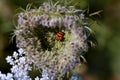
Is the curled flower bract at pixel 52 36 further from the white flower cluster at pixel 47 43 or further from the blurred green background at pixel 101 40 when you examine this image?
the blurred green background at pixel 101 40

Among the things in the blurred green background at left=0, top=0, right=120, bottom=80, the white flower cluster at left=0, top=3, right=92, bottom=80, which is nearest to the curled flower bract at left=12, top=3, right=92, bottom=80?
the white flower cluster at left=0, top=3, right=92, bottom=80

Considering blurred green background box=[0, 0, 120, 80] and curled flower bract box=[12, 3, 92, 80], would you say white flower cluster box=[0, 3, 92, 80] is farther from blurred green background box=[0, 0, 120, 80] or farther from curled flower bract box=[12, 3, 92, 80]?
blurred green background box=[0, 0, 120, 80]

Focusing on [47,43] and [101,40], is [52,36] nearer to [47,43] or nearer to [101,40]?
[47,43]

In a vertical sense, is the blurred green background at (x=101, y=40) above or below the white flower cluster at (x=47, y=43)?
below

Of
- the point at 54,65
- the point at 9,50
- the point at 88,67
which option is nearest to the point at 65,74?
the point at 54,65

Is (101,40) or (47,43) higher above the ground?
(47,43)

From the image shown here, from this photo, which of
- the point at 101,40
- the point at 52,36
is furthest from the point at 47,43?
the point at 101,40

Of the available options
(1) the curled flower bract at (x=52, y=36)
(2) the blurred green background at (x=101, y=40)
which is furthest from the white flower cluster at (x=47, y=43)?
(2) the blurred green background at (x=101, y=40)

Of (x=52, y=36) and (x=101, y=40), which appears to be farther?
(x=101, y=40)
